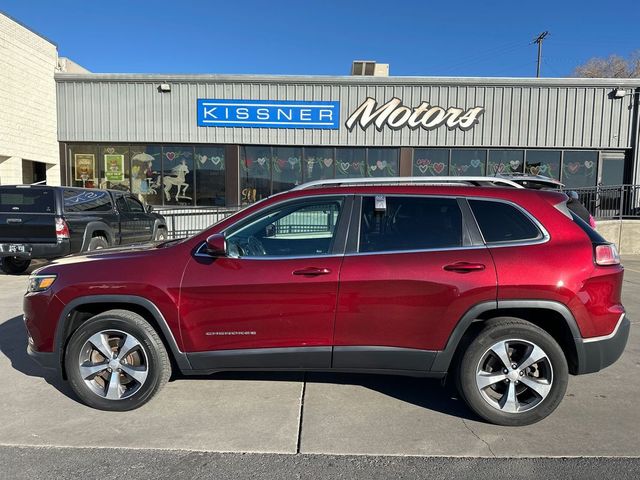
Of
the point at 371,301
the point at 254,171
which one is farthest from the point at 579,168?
the point at 371,301

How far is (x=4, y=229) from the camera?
8094mm

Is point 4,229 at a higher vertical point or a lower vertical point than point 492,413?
higher

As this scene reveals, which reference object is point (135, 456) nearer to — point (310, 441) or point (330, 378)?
point (310, 441)

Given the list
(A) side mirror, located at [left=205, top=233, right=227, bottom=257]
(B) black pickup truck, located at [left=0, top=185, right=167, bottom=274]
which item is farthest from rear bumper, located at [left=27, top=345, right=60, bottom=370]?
(B) black pickup truck, located at [left=0, top=185, right=167, bottom=274]

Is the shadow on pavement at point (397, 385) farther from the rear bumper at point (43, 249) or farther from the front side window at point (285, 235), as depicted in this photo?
the rear bumper at point (43, 249)

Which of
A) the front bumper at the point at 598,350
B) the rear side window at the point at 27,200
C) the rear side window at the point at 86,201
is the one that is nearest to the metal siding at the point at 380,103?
the rear side window at the point at 86,201

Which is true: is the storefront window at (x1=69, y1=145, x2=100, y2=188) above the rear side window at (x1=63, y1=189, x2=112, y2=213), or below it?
above

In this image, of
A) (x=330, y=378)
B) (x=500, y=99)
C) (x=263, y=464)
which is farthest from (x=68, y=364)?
(x=500, y=99)

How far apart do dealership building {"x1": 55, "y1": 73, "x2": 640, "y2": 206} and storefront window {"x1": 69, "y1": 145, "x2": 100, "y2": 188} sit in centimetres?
28

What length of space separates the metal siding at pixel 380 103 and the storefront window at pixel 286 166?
0.33m

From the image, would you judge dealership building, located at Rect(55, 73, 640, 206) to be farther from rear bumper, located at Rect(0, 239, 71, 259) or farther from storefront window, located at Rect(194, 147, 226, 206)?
rear bumper, located at Rect(0, 239, 71, 259)

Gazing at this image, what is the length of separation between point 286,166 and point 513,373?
12.8 meters

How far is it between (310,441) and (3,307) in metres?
5.63

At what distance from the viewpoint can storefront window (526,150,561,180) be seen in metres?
15.2
